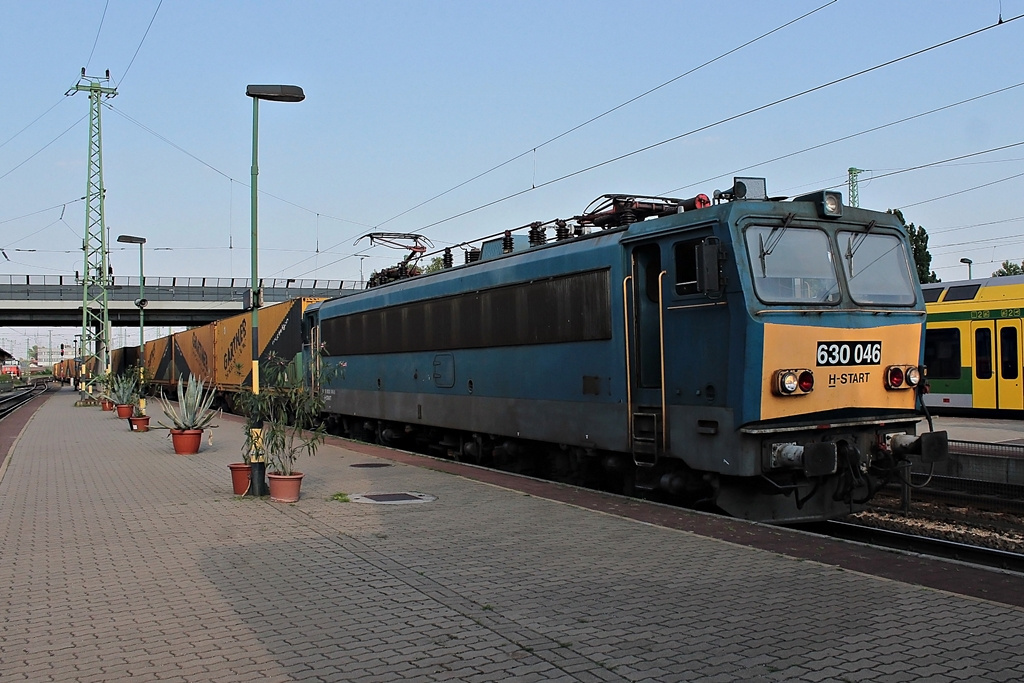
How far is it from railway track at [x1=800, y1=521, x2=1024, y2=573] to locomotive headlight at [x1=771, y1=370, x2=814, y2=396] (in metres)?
1.45

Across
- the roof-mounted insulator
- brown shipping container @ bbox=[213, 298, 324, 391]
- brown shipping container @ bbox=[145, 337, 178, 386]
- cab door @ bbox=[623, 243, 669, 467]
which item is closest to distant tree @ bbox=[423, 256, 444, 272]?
brown shipping container @ bbox=[213, 298, 324, 391]

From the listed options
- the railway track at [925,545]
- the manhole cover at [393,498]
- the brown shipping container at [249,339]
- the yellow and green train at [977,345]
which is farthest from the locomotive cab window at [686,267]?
the brown shipping container at [249,339]

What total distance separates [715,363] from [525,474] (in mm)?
5332

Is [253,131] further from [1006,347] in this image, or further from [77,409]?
[77,409]

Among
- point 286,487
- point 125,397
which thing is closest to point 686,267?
point 286,487

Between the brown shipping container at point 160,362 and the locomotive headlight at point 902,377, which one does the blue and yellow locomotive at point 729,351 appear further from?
the brown shipping container at point 160,362

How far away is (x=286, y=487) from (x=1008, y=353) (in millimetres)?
16893

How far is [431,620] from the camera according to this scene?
225 inches

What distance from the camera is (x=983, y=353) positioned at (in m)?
20.7

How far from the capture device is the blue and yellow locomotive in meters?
8.52

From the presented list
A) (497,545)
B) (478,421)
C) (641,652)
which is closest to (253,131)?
(478,421)

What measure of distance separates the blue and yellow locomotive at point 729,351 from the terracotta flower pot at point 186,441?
25.7 feet

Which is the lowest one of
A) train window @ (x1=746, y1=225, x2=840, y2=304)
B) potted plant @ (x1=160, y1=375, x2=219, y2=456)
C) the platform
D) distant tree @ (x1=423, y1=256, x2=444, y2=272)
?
the platform

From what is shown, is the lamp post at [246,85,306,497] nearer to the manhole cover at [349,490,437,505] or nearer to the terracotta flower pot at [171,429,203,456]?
the manhole cover at [349,490,437,505]
